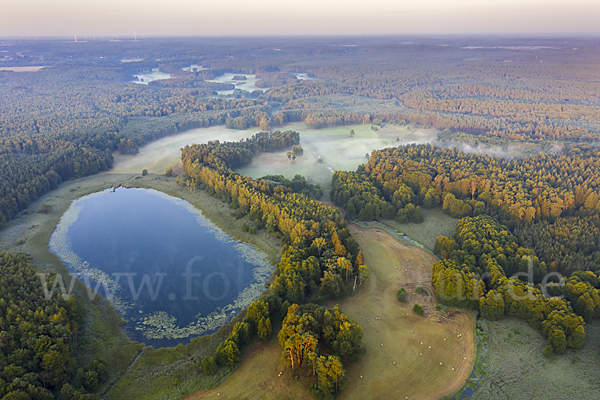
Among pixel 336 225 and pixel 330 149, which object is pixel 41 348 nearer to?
pixel 336 225

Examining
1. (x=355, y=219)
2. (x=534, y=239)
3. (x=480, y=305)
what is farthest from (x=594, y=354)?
(x=355, y=219)

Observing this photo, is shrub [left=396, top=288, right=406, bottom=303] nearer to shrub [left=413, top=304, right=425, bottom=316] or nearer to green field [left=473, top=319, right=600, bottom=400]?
shrub [left=413, top=304, right=425, bottom=316]

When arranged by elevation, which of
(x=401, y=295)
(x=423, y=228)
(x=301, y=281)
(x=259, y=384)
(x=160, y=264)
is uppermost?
(x=301, y=281)

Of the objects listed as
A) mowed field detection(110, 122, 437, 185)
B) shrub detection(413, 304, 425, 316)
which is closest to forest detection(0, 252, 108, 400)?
shrub detection(413, 304, 425, 316)

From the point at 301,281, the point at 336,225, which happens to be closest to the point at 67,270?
the point at 301,281

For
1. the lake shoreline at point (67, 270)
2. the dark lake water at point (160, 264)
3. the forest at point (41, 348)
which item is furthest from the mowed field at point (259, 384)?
the forest at point (41, 348)

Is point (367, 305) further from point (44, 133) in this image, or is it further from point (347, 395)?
point (44, 133)

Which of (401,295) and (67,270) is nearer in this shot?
(401,295)

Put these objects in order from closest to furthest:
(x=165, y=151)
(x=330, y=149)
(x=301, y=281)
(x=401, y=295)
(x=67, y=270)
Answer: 1. (x=301, y=281)
2. (x=401, y=295)
3. (x=67, y=270)
4. (x=165, y=151)
5. (x=330, y=149)

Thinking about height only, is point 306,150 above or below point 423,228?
above
